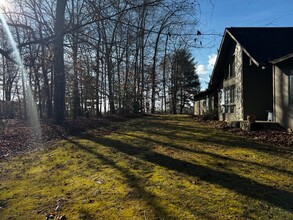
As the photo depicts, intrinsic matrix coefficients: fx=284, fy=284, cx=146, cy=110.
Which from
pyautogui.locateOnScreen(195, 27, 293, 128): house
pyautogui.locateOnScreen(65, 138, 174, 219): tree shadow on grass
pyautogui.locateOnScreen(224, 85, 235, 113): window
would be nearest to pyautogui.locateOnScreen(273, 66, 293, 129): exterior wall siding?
pyautogui.locateOnScreen(195, 27, 293, 128): house

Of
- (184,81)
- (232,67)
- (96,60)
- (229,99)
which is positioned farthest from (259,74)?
(184,81)

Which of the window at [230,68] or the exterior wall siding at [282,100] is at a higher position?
the window at [230,68]

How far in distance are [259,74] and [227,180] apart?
10.9 metres

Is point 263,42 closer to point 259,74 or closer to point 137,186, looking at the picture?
point 259,74

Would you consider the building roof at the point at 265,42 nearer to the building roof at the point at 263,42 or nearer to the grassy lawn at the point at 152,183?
the building roof at the point at 263,42

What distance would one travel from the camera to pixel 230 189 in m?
4.75

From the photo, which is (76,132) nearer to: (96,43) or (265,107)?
(96,43)

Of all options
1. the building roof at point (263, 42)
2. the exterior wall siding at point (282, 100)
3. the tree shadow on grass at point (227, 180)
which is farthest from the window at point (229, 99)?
the tree shadow on grass at point (227, 180)

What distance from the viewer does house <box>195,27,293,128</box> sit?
37.3ft

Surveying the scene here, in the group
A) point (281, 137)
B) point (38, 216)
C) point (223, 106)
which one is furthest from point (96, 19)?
point (223, 106)

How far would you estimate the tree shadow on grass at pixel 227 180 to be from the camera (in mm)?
4282

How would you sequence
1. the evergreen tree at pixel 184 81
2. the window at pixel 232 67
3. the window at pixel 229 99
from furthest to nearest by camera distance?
the evergreen tree at pixel 184 81 → the window at pixel 232 67 → the window at pixel 229 99

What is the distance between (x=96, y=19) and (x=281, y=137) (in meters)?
7.49

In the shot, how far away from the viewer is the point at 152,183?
5215 mm
